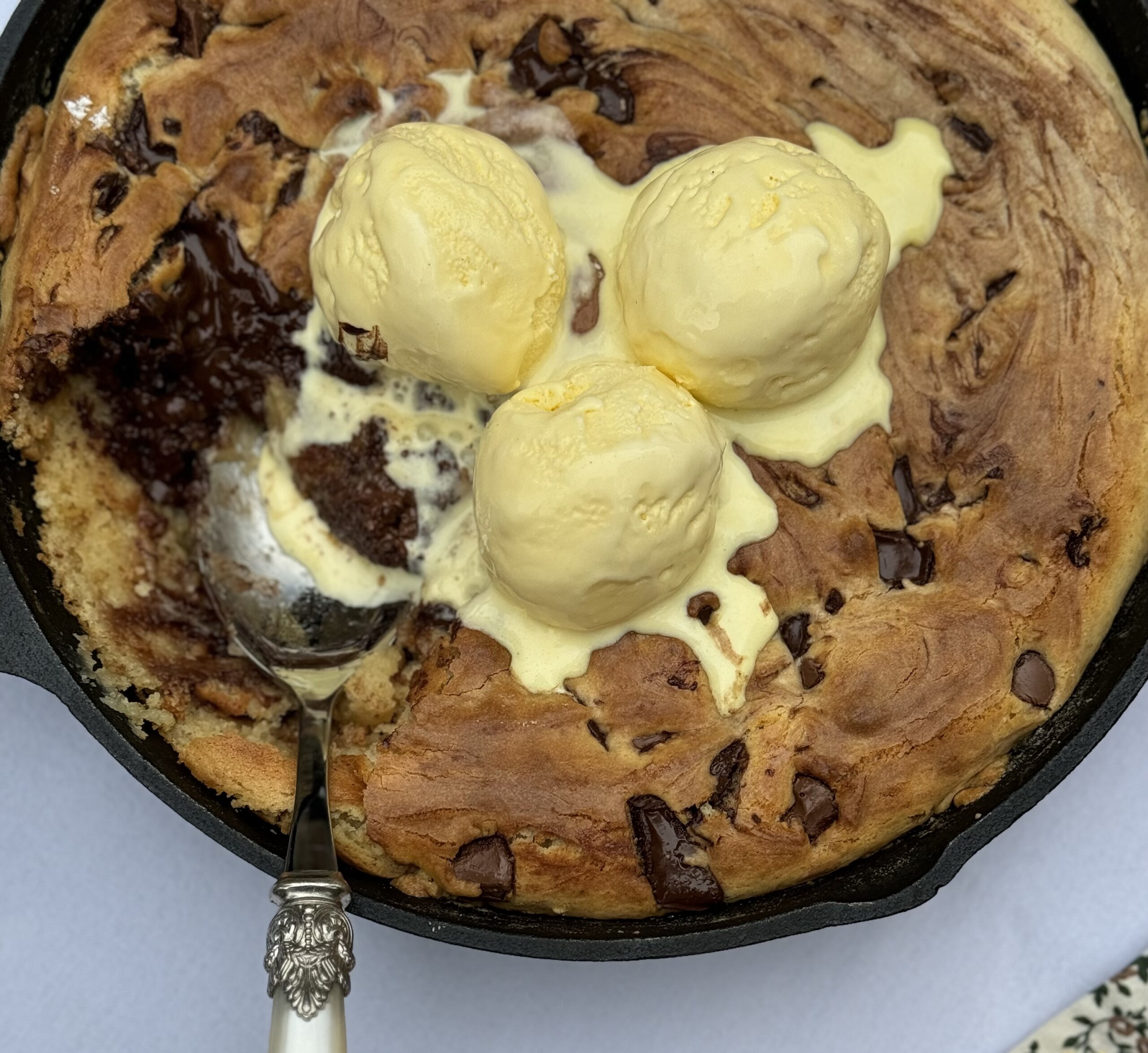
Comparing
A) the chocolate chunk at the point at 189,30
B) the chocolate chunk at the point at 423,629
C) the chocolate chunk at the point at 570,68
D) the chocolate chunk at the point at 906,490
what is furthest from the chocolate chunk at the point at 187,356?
the chocolate chunk at the point at 906,490

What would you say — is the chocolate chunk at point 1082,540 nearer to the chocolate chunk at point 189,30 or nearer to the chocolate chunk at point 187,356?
the chocolate chunk at point 187,356

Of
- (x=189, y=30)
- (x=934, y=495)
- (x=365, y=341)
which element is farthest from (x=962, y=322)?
(x=189, y=30)

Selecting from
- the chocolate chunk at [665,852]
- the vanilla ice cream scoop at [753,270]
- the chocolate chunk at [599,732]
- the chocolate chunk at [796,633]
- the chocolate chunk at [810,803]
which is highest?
the vanilla ice cream scoop at [753,270]

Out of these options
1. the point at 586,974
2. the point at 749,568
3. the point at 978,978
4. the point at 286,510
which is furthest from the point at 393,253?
the point at 978,978

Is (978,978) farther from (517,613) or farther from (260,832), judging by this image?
(260,832)

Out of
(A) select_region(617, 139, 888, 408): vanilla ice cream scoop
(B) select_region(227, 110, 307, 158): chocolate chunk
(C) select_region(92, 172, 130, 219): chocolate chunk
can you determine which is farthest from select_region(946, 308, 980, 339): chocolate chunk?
(C) select_region(92, 172, 130, 219): chocolate chunk

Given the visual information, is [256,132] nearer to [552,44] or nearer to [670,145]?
[552,44]

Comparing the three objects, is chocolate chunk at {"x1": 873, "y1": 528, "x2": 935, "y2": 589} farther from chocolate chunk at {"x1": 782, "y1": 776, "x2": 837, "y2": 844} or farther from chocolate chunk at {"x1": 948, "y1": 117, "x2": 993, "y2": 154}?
chocolate chunk at {"x1": 948, "y1": 117, "x2": 993, "y2": 154}
